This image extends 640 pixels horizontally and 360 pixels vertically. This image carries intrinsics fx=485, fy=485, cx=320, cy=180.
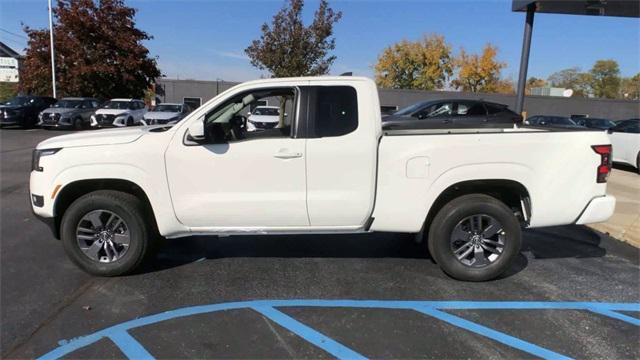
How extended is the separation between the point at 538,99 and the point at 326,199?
133ft

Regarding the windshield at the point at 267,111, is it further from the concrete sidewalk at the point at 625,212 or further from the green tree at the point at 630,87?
the green tree at the point at 630,87

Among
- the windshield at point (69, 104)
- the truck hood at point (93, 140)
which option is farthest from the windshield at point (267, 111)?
the truck hood at point (93, 140)

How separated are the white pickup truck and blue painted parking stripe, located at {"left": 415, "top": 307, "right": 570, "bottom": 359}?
2.55 ft

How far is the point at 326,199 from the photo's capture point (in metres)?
4.49

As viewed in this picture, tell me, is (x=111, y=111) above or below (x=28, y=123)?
above

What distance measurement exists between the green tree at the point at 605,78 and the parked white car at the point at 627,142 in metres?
91.6

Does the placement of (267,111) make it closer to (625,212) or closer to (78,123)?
(78,123)

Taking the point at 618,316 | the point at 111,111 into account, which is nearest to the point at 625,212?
the point at 618,316

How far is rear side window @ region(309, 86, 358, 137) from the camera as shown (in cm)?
449

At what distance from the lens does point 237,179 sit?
4.43 m

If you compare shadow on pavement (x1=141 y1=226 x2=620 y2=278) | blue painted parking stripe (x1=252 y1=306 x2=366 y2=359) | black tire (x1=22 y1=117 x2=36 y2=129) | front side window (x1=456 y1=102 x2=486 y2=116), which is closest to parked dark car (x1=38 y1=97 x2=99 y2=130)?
black tire (x1=22 y1=117 x2=36 y2=129)

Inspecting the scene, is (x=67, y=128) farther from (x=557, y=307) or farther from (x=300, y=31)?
(x=557, y=307)

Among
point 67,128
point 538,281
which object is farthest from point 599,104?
point 538,281

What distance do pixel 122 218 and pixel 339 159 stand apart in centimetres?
209
